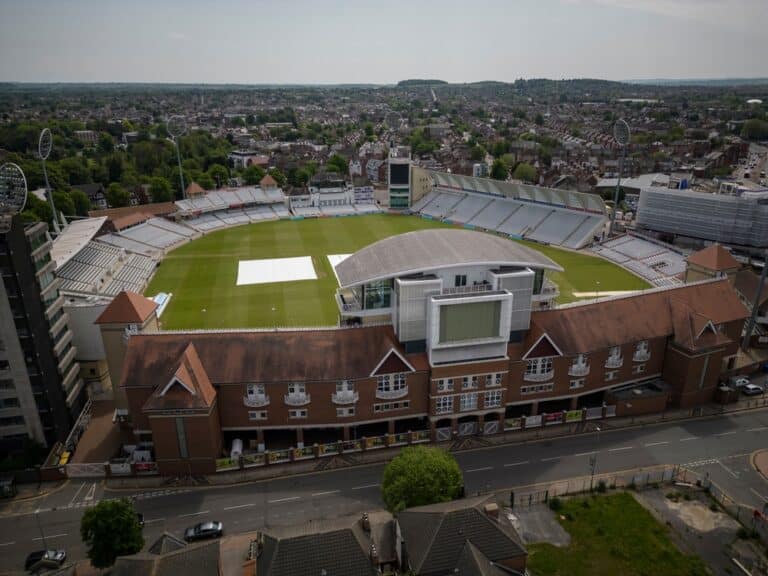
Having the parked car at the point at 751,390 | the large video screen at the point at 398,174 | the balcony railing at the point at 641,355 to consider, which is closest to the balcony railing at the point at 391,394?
the balcony railing at the point at 641,355

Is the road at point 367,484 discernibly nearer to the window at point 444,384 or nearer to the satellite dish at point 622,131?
the window at point 444,384

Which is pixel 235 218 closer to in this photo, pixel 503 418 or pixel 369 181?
pixel 369 181

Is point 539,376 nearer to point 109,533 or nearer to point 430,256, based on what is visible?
point 430,256

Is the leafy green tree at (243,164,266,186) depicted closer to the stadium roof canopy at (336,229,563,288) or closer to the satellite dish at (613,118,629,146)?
the satellite dish at (613,118,629,146)

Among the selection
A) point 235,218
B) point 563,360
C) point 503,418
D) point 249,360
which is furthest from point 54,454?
point 235,218

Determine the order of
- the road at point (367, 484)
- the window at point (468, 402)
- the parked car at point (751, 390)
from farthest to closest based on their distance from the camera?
the parked car at point (751, 390) < the window at point (468, 402) < the road at point (367, 484)
